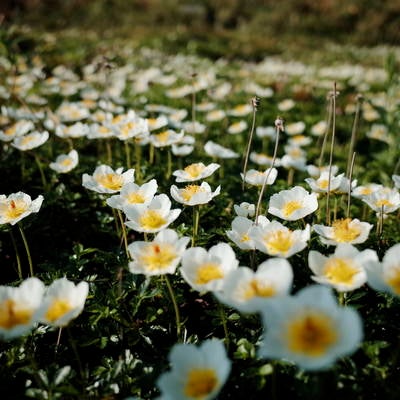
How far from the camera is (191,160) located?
10.8ft

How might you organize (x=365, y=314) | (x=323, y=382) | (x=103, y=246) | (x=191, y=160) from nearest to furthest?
(x=323, y=382) → (x=365, y=314) → (x=103, y=246) → (x=191, y=160)

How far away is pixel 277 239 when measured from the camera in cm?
157

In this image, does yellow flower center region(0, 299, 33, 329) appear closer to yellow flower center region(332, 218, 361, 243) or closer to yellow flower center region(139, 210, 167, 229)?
yellow flower center region(139, 210, 167, 229)

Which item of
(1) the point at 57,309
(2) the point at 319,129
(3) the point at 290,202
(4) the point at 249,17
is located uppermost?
(3) the point at 290,202

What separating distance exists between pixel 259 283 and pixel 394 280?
442 millimetres

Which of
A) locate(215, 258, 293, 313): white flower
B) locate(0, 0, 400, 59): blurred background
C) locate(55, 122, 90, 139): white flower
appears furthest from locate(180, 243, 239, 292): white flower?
locate(0, 0, 400, 59): blurred background

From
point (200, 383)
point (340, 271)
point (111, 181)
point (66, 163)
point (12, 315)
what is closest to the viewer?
point (200, 383)

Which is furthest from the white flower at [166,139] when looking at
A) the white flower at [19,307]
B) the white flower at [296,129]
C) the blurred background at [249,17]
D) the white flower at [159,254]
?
the blurred background at [249,17]

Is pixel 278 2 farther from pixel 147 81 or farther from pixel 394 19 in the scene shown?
pixel 147 81

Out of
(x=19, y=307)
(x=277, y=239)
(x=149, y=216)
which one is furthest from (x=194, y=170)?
(x=19, y=307)

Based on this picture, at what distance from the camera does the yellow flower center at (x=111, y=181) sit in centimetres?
208

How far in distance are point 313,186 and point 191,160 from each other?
4.52 ft

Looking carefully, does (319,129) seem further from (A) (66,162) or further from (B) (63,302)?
(B) (63,302)

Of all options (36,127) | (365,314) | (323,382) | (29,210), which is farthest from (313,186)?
(36,127)
